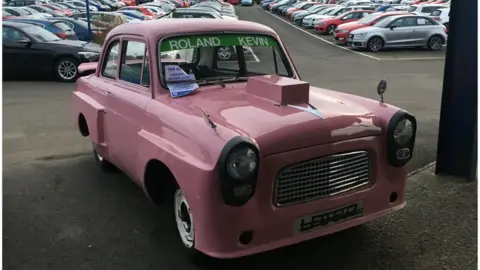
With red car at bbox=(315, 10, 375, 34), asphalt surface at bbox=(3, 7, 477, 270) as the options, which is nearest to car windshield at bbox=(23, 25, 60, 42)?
asphalt surface at bbox=(3, 7, 477, 270)

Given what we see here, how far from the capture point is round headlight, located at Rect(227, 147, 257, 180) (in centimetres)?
298

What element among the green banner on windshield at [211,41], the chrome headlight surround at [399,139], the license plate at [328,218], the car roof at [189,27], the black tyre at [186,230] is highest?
the car roof at [189,27]

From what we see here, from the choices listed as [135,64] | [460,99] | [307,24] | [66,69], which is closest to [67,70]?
[66,69]

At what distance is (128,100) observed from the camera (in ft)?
14.4

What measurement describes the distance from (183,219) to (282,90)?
1.16 m

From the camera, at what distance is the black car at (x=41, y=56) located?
501 inches

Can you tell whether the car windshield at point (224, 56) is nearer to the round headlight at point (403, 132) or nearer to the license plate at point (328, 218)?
the round headlight at point (403, 132)

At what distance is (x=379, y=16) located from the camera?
2261cm

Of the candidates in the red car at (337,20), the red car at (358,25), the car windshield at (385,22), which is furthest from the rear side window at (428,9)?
the car windshield at (385,22)

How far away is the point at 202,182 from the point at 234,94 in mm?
1213

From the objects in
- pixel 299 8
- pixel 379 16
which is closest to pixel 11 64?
pixel 379 16

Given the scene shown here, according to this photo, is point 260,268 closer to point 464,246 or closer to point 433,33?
point 464,246

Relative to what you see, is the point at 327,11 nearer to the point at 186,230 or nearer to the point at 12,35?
the point at 12,35

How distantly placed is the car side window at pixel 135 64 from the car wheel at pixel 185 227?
1124 millimetres
